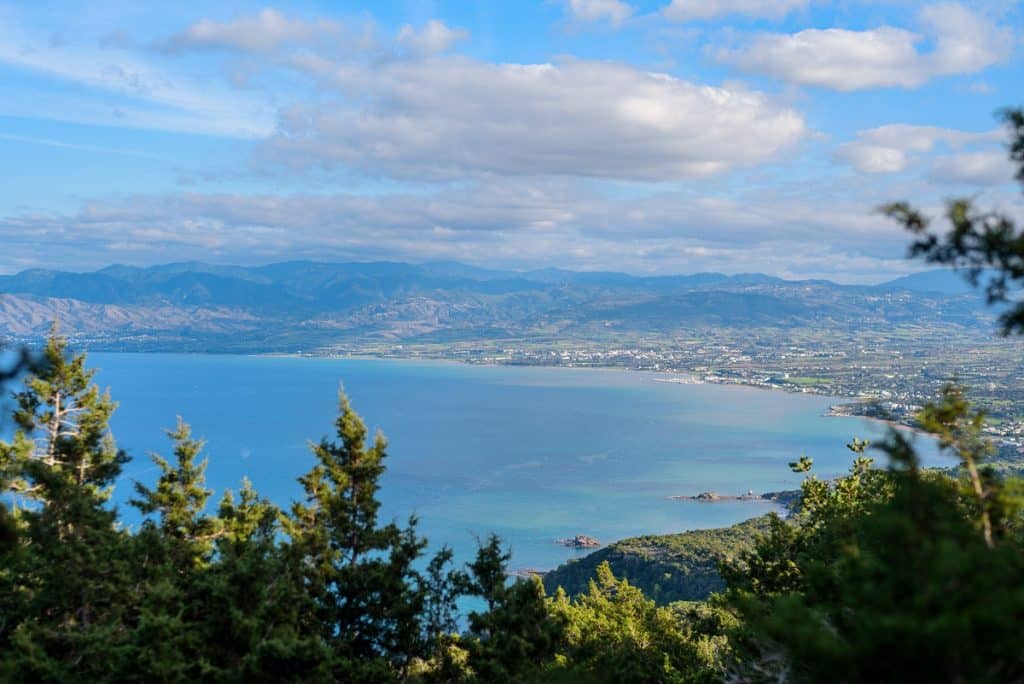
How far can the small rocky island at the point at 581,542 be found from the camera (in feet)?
207

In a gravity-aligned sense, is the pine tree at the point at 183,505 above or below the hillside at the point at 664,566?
above

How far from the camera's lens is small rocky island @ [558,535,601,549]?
63.2m

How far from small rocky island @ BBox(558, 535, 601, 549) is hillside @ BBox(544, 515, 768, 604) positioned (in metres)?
5.61

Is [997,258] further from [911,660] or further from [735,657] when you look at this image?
[735,657]

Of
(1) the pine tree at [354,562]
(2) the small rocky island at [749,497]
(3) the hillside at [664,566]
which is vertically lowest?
(2) the small rocky island at [749,497]

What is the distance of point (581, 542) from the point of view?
6372 cm

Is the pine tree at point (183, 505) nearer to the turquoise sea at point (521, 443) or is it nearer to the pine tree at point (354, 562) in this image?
the pine tree at point (354, 562)

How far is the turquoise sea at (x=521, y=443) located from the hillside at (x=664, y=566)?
6.50 metres

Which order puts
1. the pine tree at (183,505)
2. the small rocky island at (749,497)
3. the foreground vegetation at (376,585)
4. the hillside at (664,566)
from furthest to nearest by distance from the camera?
the small rocky island at (749,497)
the hillside at (664,566)
the pine tree at (183,505)
the foreground vegetation at (376,585)

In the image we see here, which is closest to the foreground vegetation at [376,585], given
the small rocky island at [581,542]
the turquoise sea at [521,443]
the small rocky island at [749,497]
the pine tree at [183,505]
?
the pine tree at [183,505]

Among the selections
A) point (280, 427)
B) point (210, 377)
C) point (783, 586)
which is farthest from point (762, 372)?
point (783, 586)

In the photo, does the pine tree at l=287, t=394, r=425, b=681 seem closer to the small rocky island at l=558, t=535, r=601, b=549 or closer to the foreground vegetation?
the foreground vegetation

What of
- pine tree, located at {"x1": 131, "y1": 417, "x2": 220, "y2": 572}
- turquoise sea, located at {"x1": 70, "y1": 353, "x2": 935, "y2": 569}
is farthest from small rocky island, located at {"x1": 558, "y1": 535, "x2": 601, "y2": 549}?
pine tree, located at {"x1": 131, "y1": 417, "x2": 220, "y2": 572}

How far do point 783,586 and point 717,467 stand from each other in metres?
81.5
